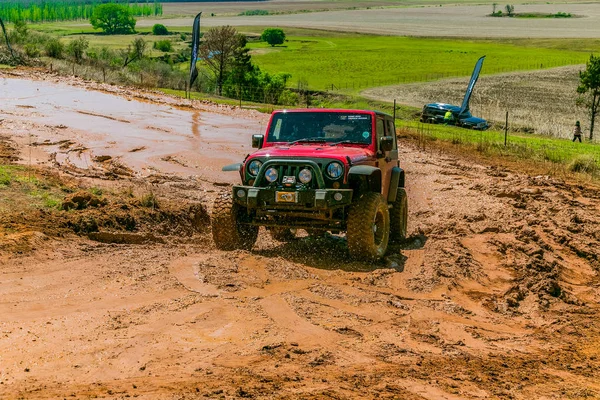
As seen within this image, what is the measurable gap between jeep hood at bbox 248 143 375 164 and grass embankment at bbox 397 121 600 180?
38.6 ft

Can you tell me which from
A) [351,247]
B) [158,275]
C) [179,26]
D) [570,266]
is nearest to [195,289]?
[158,275]

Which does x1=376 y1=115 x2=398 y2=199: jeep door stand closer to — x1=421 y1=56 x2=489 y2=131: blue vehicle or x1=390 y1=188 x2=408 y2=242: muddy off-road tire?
x1=390 y1=188 x2=408 y2=242: muddy off-road tire

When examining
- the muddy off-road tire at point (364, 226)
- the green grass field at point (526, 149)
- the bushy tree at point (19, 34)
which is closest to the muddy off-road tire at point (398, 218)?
the muddy off-road tire at point (364, 226)

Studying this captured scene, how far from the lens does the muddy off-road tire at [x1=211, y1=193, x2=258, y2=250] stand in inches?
436

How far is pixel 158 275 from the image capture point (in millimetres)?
9820

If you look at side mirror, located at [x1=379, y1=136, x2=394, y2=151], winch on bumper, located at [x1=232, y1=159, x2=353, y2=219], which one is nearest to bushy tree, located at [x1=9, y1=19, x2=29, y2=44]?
side mirror, located at [x1=379, y1=136, x2=394, y2=151]

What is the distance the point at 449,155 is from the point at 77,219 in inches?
629

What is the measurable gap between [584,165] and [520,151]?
354cm

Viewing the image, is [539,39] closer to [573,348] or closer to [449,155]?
[449,155]

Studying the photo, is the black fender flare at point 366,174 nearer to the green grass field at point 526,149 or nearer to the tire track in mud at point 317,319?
the tire track in mud at point 317,319

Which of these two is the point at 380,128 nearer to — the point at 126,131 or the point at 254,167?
the point at 254,167

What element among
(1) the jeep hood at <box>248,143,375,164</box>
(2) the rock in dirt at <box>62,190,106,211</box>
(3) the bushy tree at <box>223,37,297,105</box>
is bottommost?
(3) the bushy tree at <box>223,37,297,105</box>

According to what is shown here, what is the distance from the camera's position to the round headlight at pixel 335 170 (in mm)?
10586

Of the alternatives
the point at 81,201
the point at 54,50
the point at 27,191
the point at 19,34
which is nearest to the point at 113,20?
the point at 19,34
